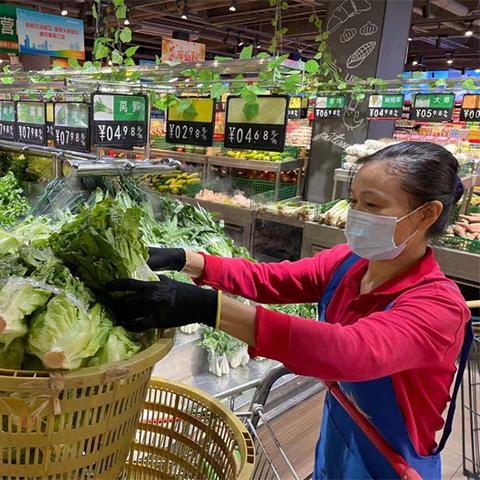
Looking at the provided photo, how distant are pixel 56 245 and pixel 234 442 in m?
0.69

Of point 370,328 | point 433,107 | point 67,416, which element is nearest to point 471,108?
point 433,107

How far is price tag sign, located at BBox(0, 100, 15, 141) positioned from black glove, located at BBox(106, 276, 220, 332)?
4741mm

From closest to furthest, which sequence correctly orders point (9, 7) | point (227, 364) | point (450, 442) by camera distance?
point (227, 364)
point (450, 442)
point (9, 7)

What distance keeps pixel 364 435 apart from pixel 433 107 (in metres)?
5.03

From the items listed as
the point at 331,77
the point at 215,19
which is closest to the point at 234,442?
the point at 331,77

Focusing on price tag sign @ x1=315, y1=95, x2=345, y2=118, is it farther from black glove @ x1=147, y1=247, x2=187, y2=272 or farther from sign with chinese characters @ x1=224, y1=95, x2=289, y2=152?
black glove @ x1=147, y1=247, x2=187, y2=272

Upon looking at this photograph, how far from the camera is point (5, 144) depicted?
165 inches

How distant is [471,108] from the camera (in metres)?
6.27

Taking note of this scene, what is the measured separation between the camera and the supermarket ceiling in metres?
9.83

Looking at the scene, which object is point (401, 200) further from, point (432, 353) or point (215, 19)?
point (215, 19)

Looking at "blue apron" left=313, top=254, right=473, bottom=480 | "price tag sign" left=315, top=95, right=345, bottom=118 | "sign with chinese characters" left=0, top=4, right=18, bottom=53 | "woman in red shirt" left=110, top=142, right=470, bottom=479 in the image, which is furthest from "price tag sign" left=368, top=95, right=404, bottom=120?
"sign with chinese characters" left=0, top=4, right=18, bottom=53

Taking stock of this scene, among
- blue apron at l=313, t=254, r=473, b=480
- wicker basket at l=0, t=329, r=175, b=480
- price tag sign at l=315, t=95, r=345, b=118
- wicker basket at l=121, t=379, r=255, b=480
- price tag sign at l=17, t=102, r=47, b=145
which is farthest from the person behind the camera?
price tag sign at l=315, t=95, r=345, b=118

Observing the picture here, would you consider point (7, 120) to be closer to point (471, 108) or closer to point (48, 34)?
point (48, 34)

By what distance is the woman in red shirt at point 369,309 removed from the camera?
1.19 metres
